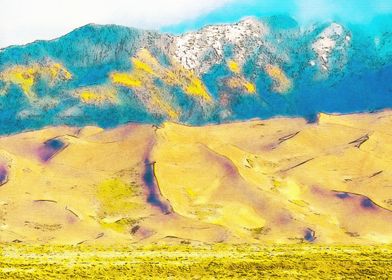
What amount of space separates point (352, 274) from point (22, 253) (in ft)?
64.1

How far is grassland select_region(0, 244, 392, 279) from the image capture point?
38.2 meters

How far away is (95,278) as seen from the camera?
37.0m

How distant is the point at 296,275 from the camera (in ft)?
128

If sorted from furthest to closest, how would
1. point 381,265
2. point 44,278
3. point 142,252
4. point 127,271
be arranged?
point 142,252
point 381,265
point 127,271
point 44,278

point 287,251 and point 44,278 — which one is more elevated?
point 44,278

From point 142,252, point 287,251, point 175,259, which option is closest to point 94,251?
point 142,252

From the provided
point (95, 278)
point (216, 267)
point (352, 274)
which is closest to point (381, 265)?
point (352, 274)

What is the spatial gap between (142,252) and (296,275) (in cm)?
1041

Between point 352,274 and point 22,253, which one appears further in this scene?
point 22,253

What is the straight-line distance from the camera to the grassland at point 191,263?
1505 inches

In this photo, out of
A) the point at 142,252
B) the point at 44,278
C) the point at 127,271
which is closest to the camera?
the point at 44,278

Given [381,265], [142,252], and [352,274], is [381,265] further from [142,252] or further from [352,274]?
[142,252]

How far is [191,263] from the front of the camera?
1593 inches

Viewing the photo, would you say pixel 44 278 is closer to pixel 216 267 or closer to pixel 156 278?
pixel 156 278
